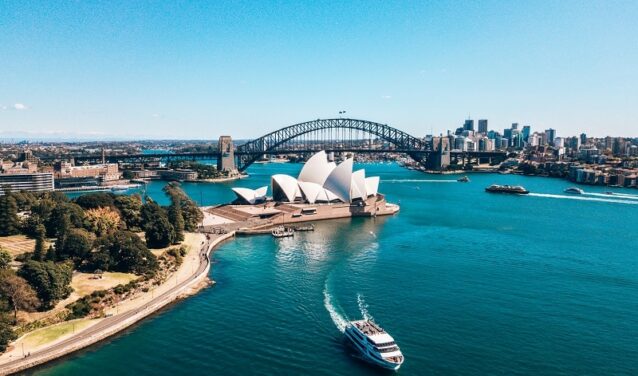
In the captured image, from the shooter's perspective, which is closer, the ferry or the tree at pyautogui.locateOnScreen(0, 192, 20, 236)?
the ferry

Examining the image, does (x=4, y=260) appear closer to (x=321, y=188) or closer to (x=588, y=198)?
(x=321, y=188)

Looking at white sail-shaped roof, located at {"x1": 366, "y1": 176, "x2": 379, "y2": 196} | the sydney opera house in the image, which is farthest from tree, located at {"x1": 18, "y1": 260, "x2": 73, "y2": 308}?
white sail-shaped roof, located at {"x1": 366, "y1": 176, "x2": 379, "y2": 196}

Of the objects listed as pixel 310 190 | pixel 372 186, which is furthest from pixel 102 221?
pixel 372 186

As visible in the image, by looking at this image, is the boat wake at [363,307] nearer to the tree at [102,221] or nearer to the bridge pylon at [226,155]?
the tree at [102,221]

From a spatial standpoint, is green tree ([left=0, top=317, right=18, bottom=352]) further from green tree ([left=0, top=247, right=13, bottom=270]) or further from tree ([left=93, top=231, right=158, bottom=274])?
tree ([left=93, top=231, right=158, bottom=274])

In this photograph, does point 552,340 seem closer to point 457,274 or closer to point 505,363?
point 505,363

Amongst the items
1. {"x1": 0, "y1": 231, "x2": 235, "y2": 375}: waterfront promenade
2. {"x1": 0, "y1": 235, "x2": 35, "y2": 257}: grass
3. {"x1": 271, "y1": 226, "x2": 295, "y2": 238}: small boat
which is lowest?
{"x1": 0, "y1": 231, "x2": 235, "y2": 375}: waterfront promenade

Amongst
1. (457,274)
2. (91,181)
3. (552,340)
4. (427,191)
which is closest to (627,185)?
(427,191)
